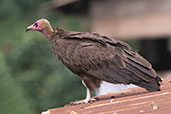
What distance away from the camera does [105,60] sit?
6.61 m

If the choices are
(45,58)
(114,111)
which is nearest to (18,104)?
(114,111)

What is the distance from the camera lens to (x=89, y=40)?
6730 millimetres

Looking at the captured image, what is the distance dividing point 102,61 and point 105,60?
0.15 feet

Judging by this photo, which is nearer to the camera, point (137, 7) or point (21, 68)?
point (137, 7)

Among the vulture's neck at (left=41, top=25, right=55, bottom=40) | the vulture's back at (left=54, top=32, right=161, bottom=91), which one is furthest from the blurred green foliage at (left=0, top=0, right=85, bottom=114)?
the vulture's back at (left=54, top=32, right=161, bottom=91)

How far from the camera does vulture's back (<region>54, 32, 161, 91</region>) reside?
6.34 meters

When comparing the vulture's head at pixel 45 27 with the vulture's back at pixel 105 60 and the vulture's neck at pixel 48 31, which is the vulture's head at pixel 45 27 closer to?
the vulture's neck at pixel 48 31

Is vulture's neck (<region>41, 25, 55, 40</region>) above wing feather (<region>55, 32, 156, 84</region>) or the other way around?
above

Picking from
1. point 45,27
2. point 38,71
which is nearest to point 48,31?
point 45,27

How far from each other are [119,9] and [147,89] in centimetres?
1036

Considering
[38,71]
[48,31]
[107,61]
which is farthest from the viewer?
[38,71]

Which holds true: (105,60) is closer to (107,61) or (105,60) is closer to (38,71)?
(107,61)

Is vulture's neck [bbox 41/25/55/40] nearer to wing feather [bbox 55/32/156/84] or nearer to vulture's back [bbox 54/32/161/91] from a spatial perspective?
vulture's back [bbox 54/32/161/91]

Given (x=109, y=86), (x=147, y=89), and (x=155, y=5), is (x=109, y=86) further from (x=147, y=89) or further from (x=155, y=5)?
(x=155, y=5)
